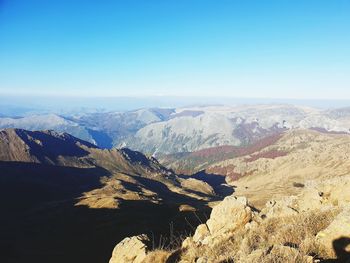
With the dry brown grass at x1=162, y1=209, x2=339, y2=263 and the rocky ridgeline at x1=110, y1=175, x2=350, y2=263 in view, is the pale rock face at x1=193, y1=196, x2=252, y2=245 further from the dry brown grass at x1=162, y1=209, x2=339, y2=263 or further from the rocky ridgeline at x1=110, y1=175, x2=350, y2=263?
the dry brown grass at x1=162, y1=209, x2=339, y2=263

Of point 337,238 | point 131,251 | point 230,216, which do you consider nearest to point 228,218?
point 230,216

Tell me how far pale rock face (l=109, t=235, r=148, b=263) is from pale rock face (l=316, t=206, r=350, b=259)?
27.5 ft

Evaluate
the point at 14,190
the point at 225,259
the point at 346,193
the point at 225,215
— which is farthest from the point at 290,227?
the point at 14,190

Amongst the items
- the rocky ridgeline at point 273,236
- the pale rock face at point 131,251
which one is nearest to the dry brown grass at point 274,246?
the rocky ridgeline at point 273,236

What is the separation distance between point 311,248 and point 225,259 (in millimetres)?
2554

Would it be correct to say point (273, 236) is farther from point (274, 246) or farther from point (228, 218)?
point (228, 218)

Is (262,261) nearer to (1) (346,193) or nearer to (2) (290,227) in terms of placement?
(2) (290,227)

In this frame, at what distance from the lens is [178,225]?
72.5 m

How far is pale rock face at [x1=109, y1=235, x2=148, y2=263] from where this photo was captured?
16.7 meters

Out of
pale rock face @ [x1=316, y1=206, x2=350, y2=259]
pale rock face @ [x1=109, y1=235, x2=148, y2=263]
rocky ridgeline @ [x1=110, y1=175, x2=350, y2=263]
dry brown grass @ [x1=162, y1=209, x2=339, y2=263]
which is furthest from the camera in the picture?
pale rock face @ [x1=109, y1=235, x2=148, y2=263]

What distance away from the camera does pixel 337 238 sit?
1066 cm

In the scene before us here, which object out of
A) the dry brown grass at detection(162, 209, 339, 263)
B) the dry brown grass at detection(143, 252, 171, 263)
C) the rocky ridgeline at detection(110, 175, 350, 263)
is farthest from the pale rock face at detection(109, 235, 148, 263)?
the dry brown grass at detection(162, 209, 339, 263)

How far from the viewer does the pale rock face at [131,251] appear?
54.8 ft

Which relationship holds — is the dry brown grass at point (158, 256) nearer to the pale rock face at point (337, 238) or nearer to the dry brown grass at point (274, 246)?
the dry brown grass at point (274, 246)
